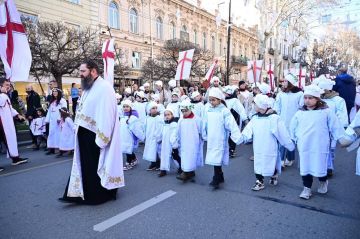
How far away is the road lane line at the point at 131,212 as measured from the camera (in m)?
4.00

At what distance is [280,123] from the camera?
523 cm

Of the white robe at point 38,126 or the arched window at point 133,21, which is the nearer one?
the white robe at point 38,126

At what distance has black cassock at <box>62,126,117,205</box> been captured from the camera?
15.6 ft

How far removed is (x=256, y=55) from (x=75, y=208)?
5549cm

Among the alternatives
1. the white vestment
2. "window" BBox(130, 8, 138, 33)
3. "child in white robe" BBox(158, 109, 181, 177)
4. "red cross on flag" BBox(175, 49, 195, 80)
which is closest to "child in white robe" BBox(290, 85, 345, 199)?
the white vestment

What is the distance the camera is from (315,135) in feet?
15.8

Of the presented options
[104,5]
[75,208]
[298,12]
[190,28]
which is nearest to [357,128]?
[75,208]

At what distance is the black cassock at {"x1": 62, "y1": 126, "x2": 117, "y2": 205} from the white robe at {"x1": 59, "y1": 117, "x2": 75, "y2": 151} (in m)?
4.10

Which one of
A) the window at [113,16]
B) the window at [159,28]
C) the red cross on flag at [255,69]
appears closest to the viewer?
the red cross on flag at [255,69]

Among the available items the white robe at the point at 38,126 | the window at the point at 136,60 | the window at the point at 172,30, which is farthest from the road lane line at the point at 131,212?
the window at the point at 172,30

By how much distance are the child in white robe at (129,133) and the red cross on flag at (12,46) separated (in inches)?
85.7

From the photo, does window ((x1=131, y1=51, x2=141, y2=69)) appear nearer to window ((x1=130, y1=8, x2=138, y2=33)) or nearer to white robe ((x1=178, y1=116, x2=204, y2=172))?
window ((x1=130, y1=8, x2=138, y2=33))

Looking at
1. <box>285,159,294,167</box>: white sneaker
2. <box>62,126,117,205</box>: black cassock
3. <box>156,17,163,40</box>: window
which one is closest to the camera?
<box>62,126,117,205</box>: black cassock

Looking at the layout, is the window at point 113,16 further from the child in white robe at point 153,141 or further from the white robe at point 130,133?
the child in white robe at point 153,141
